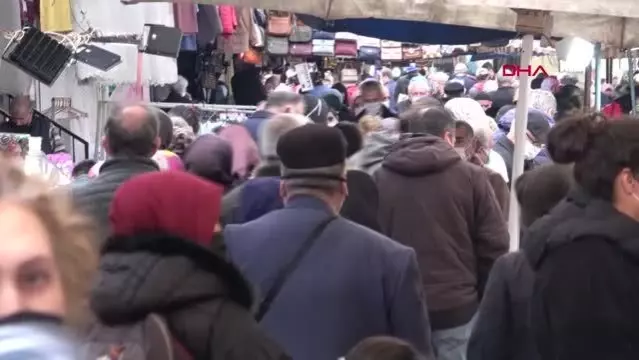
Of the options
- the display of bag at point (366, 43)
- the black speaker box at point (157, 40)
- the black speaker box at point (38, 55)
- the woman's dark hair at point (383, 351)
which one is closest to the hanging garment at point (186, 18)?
the black speaker box at point (157, 40)

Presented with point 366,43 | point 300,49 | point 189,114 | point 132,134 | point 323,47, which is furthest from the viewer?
point 366,43

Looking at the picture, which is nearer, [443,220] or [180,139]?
[443,220]

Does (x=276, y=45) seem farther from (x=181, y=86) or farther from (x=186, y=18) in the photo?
(x=186, y=18)

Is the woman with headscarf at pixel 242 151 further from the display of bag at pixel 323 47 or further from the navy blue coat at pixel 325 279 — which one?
the display of bag at pixel 323 47

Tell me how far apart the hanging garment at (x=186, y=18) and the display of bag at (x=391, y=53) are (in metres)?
7.77

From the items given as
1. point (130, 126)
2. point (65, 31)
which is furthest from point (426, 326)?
point (65, 31)

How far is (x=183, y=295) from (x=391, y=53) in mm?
17158

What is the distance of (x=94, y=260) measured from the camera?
1.99 metres

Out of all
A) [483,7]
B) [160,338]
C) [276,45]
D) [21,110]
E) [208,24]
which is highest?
[483,7]

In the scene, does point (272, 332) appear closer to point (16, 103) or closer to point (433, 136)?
point (433, 136)

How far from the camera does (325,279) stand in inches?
147

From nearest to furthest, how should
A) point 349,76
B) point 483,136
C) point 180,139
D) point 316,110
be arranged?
point 180,139, point 483,136, point 316,110, point 349,76

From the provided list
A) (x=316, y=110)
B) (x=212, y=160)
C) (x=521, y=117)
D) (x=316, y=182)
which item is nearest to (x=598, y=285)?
(x=316, y=182)

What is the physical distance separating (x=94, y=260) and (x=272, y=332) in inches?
72.4
